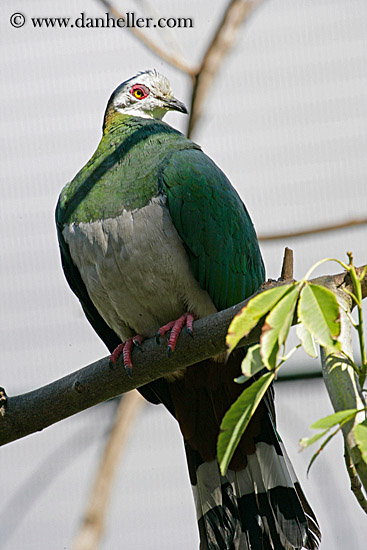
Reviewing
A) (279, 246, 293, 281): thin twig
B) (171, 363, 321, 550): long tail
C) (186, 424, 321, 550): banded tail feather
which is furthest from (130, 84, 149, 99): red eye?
(186, 424, 321, 550): banded tail feather

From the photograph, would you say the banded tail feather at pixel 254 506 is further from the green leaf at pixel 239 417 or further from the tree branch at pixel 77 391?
the green leaf at pixel 239 417

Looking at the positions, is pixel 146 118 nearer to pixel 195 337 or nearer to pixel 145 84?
pixel 145 84

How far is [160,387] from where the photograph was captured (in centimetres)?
323

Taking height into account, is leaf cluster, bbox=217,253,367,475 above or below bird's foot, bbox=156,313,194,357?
below

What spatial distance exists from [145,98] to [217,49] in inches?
22.3

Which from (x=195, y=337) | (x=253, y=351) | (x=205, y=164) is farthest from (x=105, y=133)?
(x=253, y=351)

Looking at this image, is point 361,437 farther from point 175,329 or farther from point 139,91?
point 139,91

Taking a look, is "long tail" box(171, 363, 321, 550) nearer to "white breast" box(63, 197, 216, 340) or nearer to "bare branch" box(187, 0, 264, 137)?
"white breast" box(63, 197, 216, 340)

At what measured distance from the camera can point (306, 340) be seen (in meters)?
1.41

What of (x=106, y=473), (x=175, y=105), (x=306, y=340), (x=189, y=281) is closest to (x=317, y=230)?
(x=175, y=105)

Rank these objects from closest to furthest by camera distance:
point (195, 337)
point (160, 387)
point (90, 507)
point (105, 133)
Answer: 1. point (195, 337)
2. point (160, 387)
3. point (105, 133)
4. point (90, 507)

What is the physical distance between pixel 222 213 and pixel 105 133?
0.96 m

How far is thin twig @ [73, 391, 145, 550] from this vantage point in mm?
4863

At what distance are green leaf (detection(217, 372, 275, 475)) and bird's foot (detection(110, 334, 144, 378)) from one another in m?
1.28
